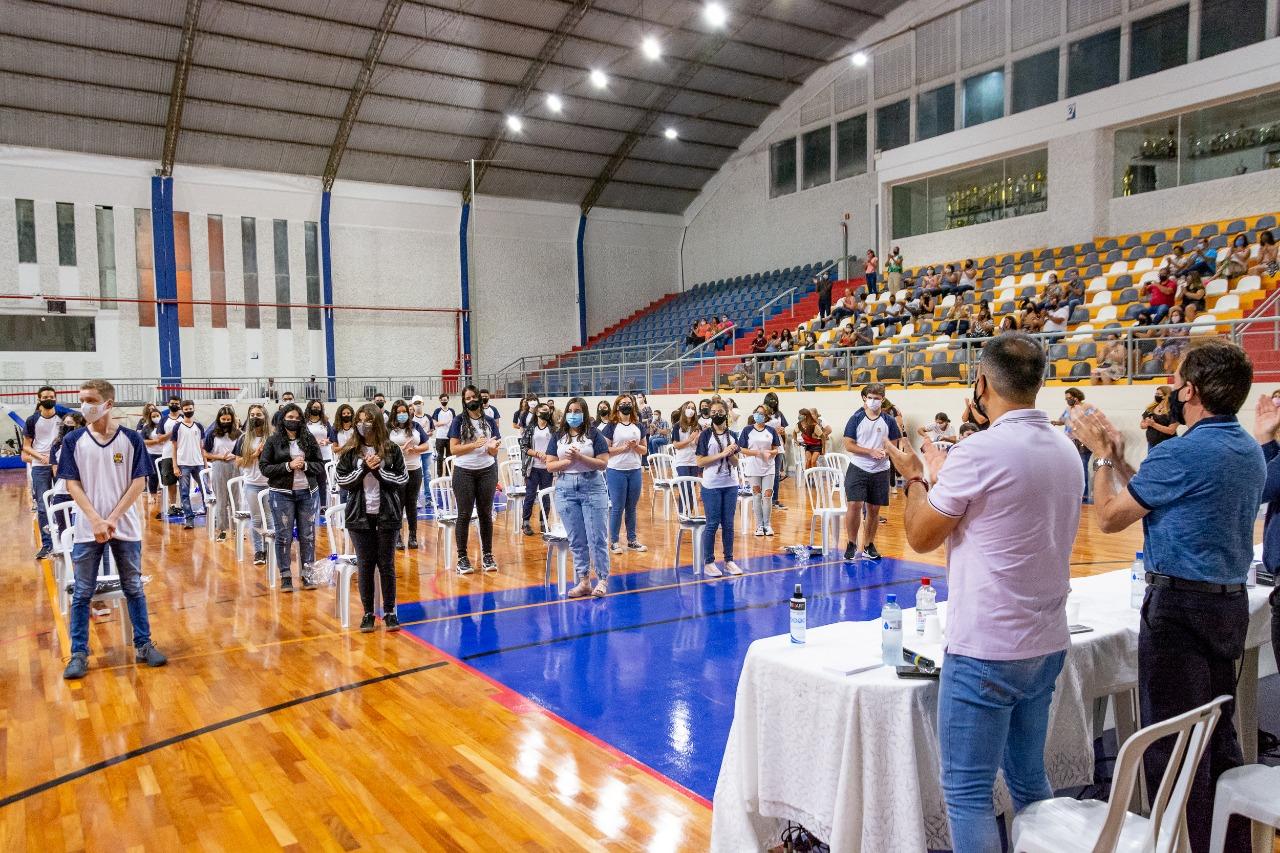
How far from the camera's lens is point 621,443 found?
7.53 m

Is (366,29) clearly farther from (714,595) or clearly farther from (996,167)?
(714,595)

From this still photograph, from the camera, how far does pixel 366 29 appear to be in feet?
61.4

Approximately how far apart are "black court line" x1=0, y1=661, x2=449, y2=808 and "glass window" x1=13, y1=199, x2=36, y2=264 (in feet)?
67.5

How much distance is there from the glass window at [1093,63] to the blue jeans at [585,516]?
14936 mm

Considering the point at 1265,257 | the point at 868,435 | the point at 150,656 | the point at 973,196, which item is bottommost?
the point at 150,656

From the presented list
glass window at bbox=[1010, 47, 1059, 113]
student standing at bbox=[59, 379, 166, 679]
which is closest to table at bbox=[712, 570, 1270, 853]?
student standing at bbox=[59, 379, 166, 679]

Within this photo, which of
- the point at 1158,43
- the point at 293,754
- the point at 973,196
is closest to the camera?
the point at 293,754

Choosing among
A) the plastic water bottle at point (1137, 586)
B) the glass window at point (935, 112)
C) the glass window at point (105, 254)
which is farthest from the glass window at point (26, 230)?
the plastic water bottle at point (1137, 586)

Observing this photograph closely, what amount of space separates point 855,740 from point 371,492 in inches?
162

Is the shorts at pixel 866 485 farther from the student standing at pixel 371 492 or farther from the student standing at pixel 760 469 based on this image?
the student standing at pixel 371 492

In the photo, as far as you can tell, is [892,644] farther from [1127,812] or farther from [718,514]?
[718,514]

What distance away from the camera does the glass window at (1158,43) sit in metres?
15.5

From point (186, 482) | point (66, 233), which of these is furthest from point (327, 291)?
point (186, 482)

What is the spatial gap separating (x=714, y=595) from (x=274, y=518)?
3736 millimetres
